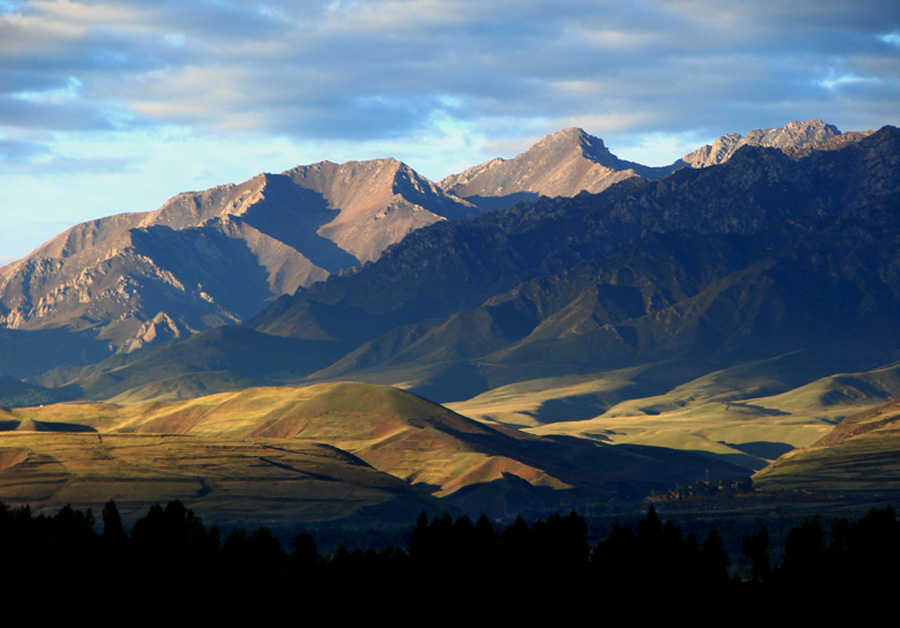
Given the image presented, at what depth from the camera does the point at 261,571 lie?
163 metres

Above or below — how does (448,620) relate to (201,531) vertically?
below

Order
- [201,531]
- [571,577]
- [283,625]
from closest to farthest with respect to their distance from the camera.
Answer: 1. [283,625]
2. [571,577]
3. [201,531]

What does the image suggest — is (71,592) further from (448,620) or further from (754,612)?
(754,612)

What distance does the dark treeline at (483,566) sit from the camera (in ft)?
506

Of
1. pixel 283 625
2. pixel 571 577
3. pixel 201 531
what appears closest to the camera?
pixel 283 625

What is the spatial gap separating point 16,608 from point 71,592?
6.97 meters

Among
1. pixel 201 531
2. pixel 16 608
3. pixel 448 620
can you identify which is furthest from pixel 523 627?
pixel 16 608

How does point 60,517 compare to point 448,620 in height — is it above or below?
above

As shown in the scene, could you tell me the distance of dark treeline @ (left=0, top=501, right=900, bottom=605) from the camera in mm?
154125

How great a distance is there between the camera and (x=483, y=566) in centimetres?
15888

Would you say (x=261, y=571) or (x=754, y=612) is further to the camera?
(x=261, y=571)

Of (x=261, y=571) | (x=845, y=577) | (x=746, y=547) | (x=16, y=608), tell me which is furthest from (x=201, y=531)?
(x=845, y=577)

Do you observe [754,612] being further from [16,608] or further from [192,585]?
[16,608]

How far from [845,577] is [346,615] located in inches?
2433
